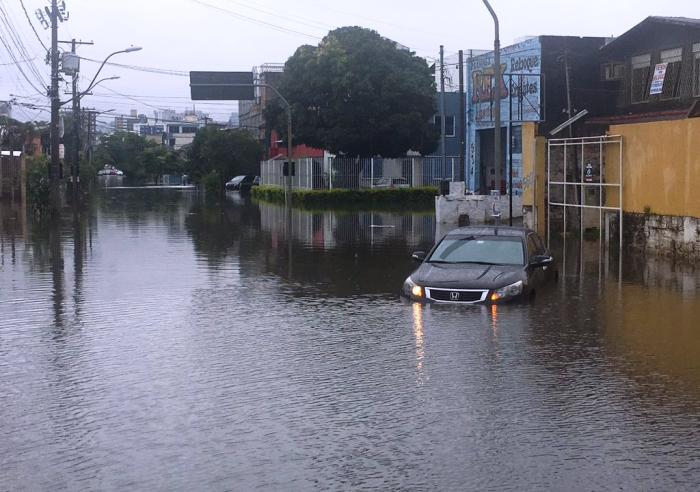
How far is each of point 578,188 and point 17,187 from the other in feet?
119

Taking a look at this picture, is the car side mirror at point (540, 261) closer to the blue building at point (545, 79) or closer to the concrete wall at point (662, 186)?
the concrete wall at point (662, 186)

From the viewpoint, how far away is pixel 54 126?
3991 centimetres

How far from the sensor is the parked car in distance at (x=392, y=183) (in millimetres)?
59906

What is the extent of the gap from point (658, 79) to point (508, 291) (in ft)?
84.0

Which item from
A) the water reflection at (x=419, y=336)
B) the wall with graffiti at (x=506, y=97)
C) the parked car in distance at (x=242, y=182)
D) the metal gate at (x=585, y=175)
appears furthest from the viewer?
the parked car in distance at (x=242, y=182)

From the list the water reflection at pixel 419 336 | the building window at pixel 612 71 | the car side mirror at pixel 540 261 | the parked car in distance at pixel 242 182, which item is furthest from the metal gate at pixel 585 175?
the parked car in distance at pixel 242 182

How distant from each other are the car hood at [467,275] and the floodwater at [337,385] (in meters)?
0.41

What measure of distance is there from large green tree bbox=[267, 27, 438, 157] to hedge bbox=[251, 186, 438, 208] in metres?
3.16

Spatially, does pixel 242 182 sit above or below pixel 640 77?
below

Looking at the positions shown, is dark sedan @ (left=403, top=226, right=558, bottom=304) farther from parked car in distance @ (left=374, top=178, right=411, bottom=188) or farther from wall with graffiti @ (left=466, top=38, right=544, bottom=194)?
parked car in distance @ (left=374, top=178, right=411, bottom=188)

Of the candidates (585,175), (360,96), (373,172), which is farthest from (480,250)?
(373,172)

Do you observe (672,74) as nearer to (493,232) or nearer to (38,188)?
(493,232)

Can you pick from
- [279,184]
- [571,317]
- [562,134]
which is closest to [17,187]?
[279,184]

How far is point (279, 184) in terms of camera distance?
70688mm
